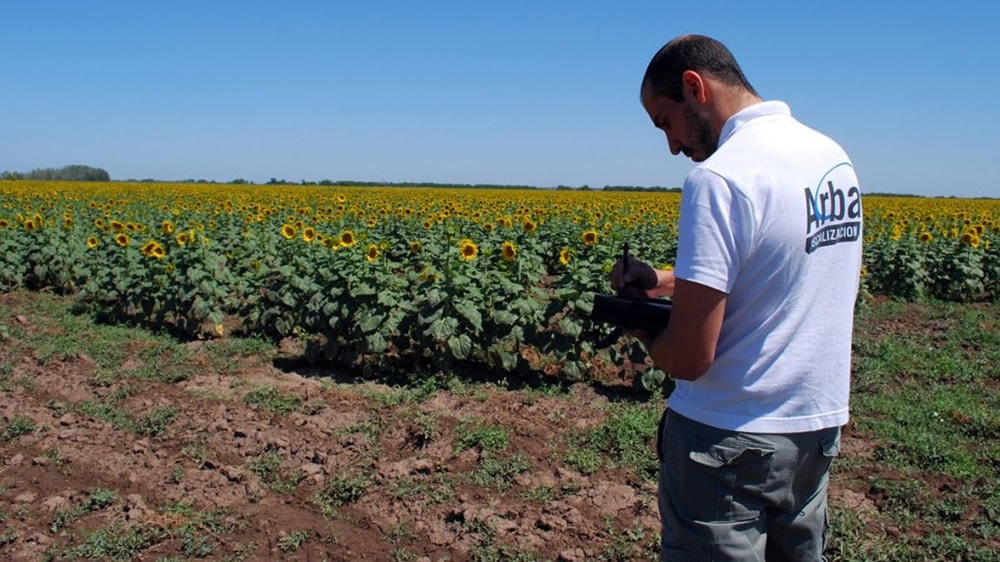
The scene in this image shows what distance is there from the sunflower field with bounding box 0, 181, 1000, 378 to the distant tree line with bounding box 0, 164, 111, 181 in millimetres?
53212

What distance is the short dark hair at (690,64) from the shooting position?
183cm

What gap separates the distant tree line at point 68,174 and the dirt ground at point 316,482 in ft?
206

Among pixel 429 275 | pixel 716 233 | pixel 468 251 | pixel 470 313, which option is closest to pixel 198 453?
pixel 470 313

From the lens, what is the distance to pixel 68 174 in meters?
62.6

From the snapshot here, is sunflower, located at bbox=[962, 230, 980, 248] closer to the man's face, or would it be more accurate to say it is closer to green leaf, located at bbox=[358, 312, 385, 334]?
green leaf, located at bbox=[358, 312, 385, 334]

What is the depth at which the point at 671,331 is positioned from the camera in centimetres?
176

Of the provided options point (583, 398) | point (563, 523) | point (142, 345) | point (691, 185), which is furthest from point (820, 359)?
point (142, 345)

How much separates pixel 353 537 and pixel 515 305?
117 inches

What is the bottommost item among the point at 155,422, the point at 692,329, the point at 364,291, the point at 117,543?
the point at 117,543

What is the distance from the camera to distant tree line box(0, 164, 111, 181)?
6047 centimetres

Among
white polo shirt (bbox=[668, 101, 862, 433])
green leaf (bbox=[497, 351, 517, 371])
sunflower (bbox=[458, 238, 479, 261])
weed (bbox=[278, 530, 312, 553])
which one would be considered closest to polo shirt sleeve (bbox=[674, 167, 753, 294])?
white polo shirt (bbox=[668, 101, 862, 433])

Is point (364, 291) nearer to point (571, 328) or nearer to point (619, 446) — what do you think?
point (571, 328)

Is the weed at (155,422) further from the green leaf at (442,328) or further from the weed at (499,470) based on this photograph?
the weed at (499,470)

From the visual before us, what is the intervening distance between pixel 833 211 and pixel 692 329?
42cm
